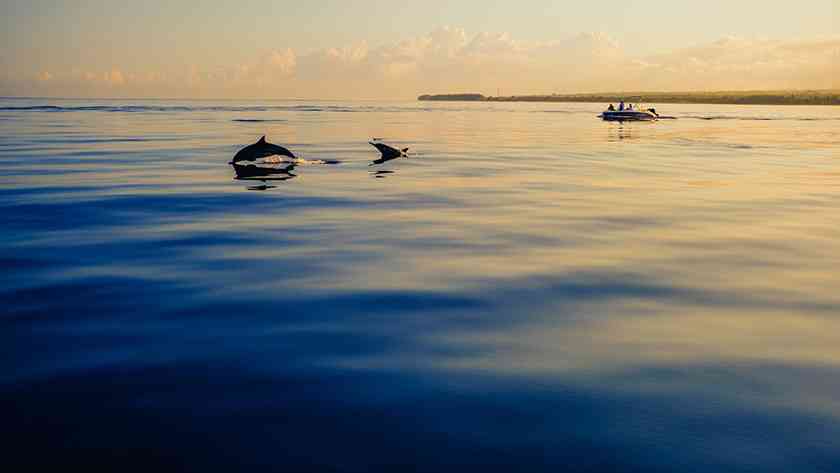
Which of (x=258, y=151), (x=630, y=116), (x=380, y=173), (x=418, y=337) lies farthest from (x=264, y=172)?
A: (x=630, y=116)

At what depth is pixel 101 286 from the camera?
8664 millimetres

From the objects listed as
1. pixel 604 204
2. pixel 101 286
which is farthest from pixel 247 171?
pixel 101 286

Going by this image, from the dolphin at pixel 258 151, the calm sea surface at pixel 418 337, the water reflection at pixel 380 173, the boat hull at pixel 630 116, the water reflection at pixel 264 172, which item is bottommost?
the calm sea surface at pixel 418 337

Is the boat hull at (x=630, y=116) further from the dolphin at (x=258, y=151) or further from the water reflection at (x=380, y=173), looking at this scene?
the dolphin at (x=258, y=151)

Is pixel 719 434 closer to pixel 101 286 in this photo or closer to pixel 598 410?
pixel 598 410

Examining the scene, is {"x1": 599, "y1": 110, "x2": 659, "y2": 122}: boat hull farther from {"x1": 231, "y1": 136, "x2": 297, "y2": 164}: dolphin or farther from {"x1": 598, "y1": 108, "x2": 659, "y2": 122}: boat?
{"x1": 231, "y1": 136, "x2": 297, "y2": 164}: dolphin

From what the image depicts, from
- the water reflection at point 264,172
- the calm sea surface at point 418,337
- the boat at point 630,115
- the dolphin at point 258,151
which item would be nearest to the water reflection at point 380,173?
the water reflection at point 264,172

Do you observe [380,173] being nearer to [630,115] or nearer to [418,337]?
[418,337]

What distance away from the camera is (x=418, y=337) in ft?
22.6

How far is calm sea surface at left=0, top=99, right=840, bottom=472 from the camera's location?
15.1ft

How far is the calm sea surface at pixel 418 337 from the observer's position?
4594 mm

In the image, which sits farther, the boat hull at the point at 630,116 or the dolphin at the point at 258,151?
the boat hull at the point at 630,116

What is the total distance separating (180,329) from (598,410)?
13.4ft

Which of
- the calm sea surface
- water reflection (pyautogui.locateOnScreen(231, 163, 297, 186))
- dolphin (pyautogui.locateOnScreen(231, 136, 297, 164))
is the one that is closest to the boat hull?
water reflection (pyautogui.locateOnScreen(231, 163, 297, 186))
